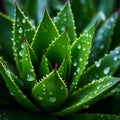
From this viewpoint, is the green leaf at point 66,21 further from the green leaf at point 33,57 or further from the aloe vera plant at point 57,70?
the green leaf at point 33,57

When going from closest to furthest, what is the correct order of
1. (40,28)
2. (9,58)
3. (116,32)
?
(40,28)
(9,58)
(116,32)

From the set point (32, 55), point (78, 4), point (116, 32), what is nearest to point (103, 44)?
point (116, 32)

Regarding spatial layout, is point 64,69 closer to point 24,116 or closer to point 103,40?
point 24,116

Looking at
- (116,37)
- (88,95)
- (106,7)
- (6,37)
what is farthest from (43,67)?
(106,7)

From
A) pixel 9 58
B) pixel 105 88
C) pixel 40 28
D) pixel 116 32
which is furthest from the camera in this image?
pixel 116 32

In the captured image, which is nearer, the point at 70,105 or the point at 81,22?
the point at 70,105

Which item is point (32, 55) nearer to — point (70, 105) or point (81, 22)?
point (70, 105)

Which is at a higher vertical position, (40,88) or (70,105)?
(40,88)
